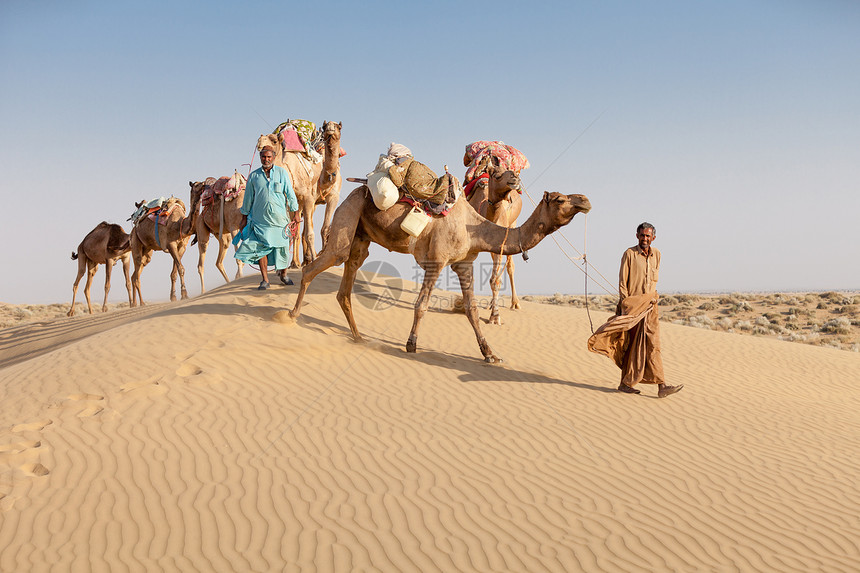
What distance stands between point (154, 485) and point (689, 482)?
181 inches

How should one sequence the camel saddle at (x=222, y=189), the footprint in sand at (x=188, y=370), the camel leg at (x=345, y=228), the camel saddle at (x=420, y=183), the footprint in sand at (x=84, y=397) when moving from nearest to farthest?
the footprint in sand at (x=84, y=397) → the footprint in sand at (x=188, y=370) → the camel saddle at (x=420, y=183) → the camel leg at (x=345, y=228) → the camel saddle at (x=222, y=189)

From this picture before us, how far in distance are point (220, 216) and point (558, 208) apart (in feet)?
36.3

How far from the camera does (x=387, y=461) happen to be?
570 centimetres

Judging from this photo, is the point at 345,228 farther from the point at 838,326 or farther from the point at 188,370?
the point at 838,326

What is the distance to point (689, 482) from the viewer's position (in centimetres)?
555

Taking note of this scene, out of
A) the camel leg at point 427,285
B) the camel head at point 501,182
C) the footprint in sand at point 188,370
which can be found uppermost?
the camel head at point 501,182

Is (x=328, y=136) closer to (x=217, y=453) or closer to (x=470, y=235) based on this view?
(x=470, y=235)

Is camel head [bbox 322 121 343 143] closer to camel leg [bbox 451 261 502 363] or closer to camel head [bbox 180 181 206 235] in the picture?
camel leg [bbox 451 261 502 363]

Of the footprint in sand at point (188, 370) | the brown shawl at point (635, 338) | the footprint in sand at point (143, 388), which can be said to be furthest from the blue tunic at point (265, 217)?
the brown shawl at point (635, 338)

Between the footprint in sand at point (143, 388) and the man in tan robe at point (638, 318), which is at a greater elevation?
the man in tan robe at point (638, 318)

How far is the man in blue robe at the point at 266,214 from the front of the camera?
11.0 metres

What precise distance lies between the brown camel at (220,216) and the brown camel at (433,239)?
20.5 ft

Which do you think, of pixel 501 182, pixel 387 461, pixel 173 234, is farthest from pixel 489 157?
pixel 173 234

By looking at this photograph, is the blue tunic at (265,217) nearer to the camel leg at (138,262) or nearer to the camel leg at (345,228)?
the camel leg at (345,228)
